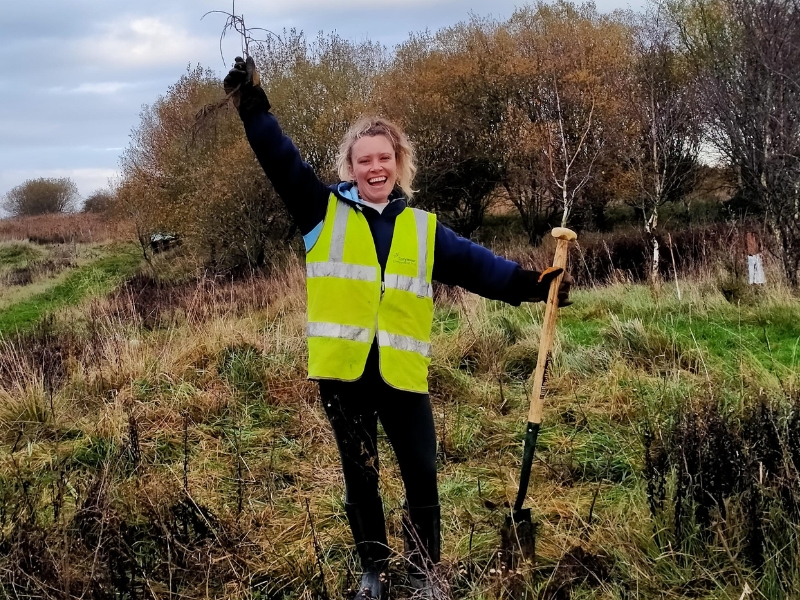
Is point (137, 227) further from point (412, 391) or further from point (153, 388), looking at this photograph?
point (412, 391)

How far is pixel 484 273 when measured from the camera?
8.18 ft

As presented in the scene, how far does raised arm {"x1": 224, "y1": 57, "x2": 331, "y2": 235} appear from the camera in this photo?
2170 mm

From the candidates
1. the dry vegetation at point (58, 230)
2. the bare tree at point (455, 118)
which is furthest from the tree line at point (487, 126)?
the dry vegetation at point (58, 230)

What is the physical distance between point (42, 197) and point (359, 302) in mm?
55602

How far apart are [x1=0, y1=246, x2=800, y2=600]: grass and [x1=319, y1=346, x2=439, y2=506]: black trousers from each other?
46cm

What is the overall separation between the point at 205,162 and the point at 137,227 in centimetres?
521

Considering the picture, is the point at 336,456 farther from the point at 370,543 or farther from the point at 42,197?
the point at 42,197

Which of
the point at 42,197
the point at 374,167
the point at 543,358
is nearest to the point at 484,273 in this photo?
the point at 543,358

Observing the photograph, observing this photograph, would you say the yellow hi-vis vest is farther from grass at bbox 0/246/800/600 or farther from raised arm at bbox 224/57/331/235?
grass at bbox 0/246/800/600

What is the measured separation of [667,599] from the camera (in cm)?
232

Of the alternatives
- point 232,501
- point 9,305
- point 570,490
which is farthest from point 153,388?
point 9,305

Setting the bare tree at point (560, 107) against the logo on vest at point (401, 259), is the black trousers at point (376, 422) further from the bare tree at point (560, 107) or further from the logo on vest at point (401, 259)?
the bare tree at point (560, 107)

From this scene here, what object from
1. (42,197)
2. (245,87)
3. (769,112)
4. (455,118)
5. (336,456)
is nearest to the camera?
(245,87)

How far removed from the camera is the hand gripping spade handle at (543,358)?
8.09 ft
